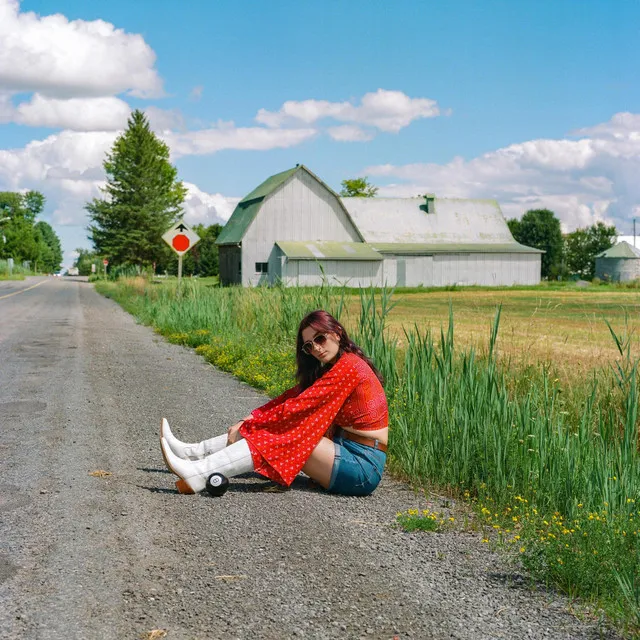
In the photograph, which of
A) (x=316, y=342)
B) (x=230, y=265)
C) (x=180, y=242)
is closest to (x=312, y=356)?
(x=316, y=342)

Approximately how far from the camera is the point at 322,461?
5445 mm

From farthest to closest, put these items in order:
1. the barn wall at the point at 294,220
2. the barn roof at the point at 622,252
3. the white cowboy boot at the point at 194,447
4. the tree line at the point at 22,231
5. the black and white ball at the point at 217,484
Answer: the tree line at the point at 22,231 < the barn roof at the point at 622,252 < the barn wall at the point at 294,220 < the white cowboy boot at the point at 194,447 < the black and white ball at the point at 217,484

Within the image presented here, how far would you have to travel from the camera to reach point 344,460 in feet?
17.8

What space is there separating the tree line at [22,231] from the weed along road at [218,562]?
6837 cm

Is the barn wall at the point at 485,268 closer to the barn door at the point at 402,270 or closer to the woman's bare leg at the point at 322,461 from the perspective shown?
the barn door at the point at 402,270

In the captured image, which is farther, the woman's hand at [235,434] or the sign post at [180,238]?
the sign post at [180,238]

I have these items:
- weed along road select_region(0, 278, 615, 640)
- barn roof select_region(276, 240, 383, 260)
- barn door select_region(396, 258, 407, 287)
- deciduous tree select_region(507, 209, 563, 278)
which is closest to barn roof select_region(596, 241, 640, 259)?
deciduous tree select_region(507, 209, 563, 278)

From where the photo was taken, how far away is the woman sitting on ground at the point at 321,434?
537cm

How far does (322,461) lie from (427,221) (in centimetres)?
5367

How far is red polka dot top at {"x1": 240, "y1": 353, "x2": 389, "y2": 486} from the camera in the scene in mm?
5363

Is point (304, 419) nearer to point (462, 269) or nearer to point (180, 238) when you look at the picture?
point (180, 238)

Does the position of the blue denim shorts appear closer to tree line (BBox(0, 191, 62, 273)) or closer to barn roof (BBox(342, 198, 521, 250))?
barn roof (BBox(342, 198, 521, 250))

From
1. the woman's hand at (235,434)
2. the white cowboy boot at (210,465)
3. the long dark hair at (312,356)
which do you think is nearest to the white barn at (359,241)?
the long dark hair at (312,356)

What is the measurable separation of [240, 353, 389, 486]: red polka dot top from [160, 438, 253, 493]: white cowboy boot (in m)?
0.07
